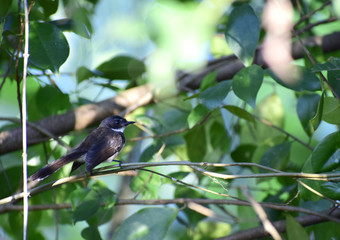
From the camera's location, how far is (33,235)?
2.76 meters

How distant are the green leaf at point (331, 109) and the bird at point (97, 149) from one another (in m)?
1.22

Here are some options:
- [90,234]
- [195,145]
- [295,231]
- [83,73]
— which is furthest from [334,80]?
[83,73]

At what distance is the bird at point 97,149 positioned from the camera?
92.5 inches

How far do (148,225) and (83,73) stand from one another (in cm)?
129

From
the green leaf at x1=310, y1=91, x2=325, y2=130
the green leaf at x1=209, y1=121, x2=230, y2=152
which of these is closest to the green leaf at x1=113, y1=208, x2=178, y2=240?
the green leaf at x1=310, y1=91, x2=325, y2=130

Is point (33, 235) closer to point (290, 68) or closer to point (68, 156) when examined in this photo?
point (68, 156)

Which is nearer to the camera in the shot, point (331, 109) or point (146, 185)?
point (331, 109)

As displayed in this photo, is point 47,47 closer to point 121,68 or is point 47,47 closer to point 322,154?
point 121,68

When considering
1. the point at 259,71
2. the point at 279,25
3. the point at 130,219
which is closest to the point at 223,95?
the point at 259,71

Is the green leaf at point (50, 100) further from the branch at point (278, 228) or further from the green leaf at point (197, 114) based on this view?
the branch at point (278, 228)

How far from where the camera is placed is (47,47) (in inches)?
82.2

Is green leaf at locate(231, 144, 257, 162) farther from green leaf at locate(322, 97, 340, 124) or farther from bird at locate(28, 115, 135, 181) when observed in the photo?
green leaf at locate(322, 97, 340, 124)

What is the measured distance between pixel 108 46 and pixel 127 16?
514 mm

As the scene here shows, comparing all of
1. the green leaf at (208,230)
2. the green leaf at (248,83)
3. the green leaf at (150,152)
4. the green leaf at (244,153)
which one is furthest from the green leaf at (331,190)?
the green leaf at (208,230)
